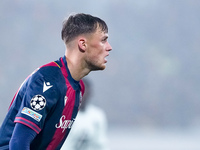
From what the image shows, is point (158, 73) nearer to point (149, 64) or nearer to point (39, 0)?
point (149, 64)

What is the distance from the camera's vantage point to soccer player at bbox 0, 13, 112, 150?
95.0 inches

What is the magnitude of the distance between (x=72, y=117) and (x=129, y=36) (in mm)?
12653

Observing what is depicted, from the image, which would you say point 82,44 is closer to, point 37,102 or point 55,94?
point 55,94

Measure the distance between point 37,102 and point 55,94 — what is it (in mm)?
144

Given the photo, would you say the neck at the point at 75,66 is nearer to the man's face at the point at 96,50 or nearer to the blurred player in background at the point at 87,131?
the man's face at the point at 96,50

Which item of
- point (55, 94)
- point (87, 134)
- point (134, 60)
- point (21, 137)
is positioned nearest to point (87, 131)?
point (87, 134)

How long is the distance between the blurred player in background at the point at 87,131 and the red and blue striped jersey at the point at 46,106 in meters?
2.30

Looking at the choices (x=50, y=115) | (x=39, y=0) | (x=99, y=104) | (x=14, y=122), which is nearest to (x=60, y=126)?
(x=50, y=115)

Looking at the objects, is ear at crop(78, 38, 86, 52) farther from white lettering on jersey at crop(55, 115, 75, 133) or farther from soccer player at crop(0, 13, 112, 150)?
white lettering on jersey at crop(55, 115, 75, 133)

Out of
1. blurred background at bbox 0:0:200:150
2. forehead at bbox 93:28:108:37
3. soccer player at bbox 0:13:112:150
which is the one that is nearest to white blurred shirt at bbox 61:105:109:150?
soccer player at bbox 0:13:112:150

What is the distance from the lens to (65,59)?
2.82 m

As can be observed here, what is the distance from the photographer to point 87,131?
5211 millimetres

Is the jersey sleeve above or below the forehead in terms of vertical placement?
below

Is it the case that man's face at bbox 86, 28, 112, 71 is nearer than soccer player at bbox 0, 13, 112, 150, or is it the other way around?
soccer player at bbox 0, 13, 112, 150
